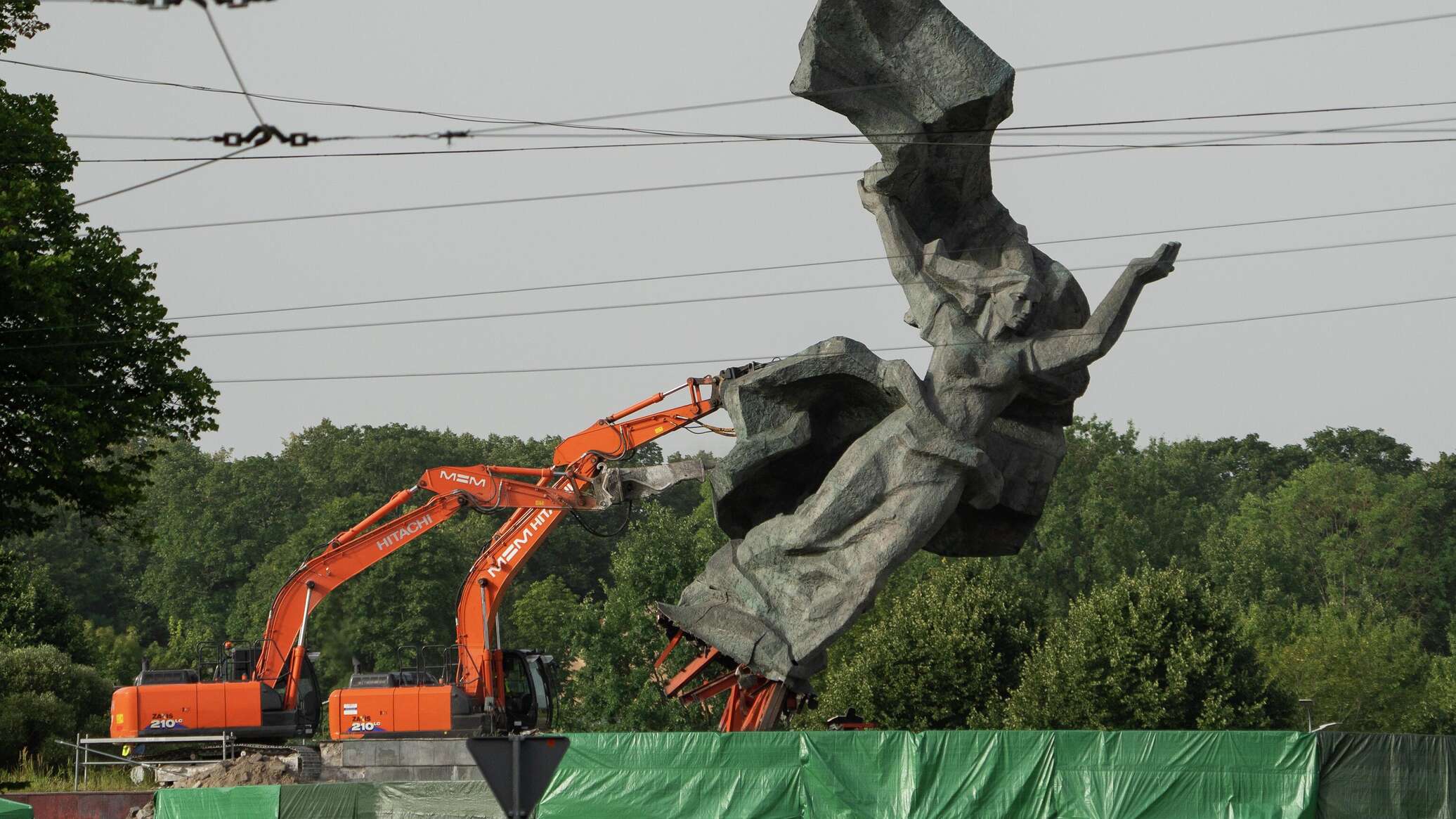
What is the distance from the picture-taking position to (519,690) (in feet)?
92.1

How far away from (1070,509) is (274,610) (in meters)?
44.0

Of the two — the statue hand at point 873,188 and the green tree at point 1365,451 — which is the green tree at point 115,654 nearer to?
the statue hand at point 873,188

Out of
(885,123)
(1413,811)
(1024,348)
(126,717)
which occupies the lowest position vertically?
(1413,811)

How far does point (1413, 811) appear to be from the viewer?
2006 centimetres

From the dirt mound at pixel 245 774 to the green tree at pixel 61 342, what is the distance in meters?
4.79

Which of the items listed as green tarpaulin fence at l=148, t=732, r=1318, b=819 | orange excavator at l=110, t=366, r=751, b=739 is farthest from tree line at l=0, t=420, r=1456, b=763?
green tarpaulin fence at l=148, t=732, r=1318, b=819

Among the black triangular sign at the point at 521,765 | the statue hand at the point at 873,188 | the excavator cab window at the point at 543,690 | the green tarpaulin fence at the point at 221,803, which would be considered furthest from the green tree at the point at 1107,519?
the black triangular sign at the point at 521,765

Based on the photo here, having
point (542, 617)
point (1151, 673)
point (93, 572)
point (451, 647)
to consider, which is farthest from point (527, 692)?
point (93, 572)

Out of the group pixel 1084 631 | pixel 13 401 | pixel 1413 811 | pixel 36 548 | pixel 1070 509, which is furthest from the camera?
pixel 36 548

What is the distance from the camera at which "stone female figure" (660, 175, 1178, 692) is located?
20297 millimetres

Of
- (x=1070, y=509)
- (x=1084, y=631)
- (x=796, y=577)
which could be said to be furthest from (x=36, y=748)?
(x=1070, y=509)

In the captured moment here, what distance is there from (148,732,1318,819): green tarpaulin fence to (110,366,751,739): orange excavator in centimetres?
457

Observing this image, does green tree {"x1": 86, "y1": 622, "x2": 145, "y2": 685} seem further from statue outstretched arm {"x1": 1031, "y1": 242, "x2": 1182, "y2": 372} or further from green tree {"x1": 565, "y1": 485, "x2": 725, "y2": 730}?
statue outstretched arm {"x1": 1031, "y1": 242, "x2": 1182, "y2": 372}

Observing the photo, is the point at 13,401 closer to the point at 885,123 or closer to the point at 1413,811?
the point at 885,123
